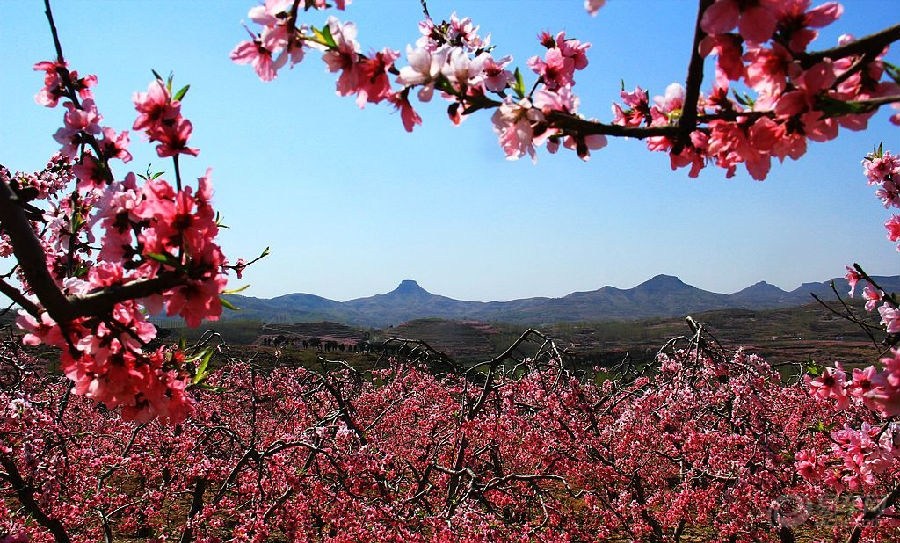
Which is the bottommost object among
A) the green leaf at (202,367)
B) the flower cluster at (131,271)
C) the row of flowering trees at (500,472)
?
the row of flowering trees at (500,472)

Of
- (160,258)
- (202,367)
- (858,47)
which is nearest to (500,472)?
(202,367)

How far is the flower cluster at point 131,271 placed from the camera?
61.9 inches

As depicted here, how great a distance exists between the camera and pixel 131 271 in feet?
5.93

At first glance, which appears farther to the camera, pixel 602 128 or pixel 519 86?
pixel 519 86

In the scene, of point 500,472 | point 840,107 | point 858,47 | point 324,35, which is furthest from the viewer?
point 500,472

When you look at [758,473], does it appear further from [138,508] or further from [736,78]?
[138,508]

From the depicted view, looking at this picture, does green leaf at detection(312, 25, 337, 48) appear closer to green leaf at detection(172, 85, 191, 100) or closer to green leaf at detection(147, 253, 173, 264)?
green leaf at detection(172, 85, 191, 100)

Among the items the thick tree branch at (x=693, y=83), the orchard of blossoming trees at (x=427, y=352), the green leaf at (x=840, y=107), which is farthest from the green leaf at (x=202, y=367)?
the green leaf at (x=840, y=107)

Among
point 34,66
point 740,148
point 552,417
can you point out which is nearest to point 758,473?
point 552,417

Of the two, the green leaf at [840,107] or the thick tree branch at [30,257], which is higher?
the green leaf at [840,107]

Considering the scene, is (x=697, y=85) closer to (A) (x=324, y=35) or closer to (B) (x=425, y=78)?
(B) (x=425, y=78)

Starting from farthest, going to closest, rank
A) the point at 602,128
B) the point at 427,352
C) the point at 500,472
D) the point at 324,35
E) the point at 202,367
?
the point at 500,472, the point at 427,352, the point at 202,367, the point at 324,35, the point at 602,128

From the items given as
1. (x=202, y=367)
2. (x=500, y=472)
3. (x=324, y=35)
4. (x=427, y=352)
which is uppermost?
(x=324, y=35)

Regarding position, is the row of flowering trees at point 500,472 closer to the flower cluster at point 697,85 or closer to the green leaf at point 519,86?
the flower cluster at point 697,85
